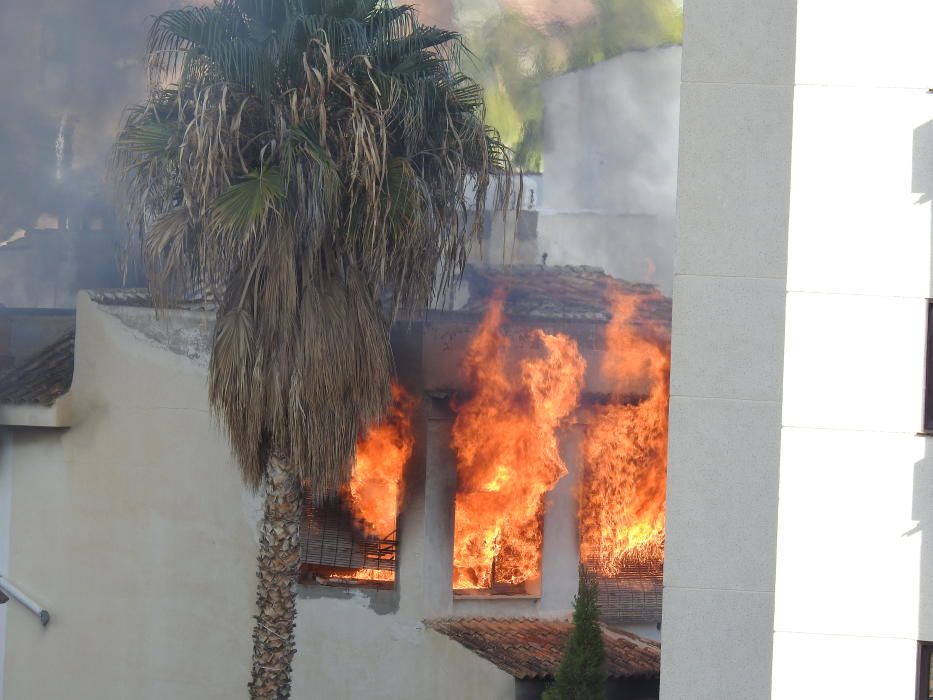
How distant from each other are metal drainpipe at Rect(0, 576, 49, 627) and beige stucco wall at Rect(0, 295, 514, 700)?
0.09m

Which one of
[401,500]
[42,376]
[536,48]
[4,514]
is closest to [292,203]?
[401,500]

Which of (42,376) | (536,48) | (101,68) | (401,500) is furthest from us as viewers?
(101,68)

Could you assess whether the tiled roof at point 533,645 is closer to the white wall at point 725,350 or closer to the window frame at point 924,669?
the white wall at point 725,350

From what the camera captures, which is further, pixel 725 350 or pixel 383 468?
pixel 383 468

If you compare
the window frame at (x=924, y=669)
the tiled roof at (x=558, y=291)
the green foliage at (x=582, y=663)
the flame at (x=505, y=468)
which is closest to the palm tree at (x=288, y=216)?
the green foliage at (x=582, y=663)

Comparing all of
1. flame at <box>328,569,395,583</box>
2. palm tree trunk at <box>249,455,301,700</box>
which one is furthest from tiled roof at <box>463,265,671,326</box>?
palm tree trunk at <box>249,455,301,700</box>

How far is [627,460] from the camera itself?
627 inches

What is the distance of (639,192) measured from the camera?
18562 millimetres

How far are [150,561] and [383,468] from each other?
3.07m

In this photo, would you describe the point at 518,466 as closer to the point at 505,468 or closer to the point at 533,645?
the point at 505,468

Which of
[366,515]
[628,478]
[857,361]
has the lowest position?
[366,515]

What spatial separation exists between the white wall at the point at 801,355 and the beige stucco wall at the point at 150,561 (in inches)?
243

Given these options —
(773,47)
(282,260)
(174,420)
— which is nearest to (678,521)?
(773,47)

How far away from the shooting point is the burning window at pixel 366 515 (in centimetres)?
1532
